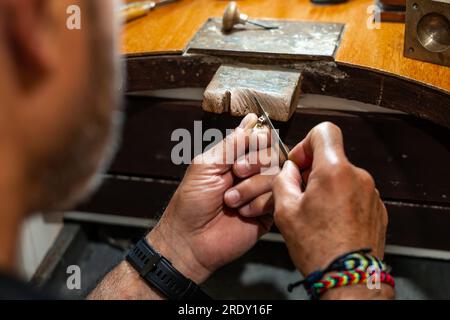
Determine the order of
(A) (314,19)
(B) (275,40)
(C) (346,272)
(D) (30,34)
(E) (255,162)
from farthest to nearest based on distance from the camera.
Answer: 1. (A) (314,19)
2. (B) (275,40)
3. (E) (255,162)
4. (C) (346,272)
5. (D) (30,34)

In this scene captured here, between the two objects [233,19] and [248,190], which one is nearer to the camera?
[248,190]

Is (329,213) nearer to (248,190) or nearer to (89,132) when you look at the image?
(248,190)

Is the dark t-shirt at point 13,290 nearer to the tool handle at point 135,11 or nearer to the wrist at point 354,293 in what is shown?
the wrist at point 354,293

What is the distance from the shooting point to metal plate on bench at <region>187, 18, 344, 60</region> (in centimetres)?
123

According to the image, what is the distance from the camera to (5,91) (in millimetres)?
504

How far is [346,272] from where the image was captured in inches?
33.0

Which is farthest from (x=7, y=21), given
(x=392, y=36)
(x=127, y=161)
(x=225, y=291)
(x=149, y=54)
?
(x=225, y=291)

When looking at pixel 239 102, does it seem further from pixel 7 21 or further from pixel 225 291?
pixel 225 291

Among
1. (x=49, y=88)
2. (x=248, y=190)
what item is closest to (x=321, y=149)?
(x=248, y=190)

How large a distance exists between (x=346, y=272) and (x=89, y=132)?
1.43 feet

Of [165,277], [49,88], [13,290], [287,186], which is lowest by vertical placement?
[165,277]

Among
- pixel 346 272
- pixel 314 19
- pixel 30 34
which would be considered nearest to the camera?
pixel 30 34

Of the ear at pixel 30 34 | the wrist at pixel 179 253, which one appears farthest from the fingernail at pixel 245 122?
the ear at pixel 30 34

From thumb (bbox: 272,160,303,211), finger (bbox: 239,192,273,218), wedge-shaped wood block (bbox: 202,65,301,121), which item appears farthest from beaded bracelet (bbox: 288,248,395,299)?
wedge-shaped wood block (bbox: 202,65,301,121)
